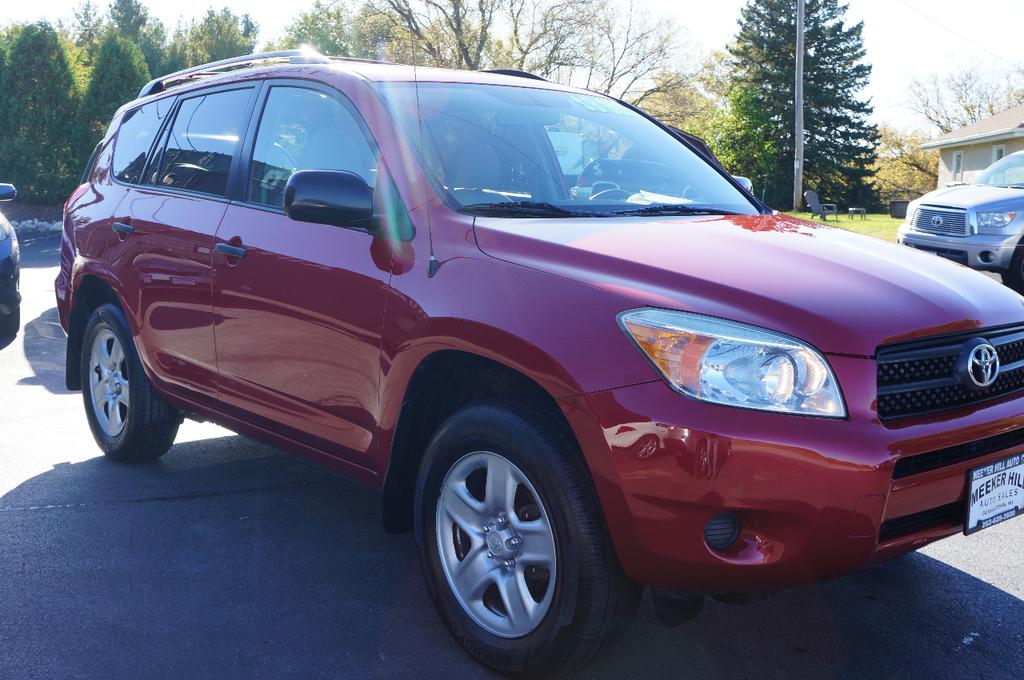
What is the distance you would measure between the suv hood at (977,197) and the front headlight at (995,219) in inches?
4.0

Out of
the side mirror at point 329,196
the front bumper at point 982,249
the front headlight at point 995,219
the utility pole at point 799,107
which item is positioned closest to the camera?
the side mirror at point 329,196

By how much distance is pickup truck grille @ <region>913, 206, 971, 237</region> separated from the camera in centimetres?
1318

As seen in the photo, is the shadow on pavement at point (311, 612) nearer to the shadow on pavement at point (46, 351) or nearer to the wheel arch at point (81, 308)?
the wheel arch at point (81, 308)

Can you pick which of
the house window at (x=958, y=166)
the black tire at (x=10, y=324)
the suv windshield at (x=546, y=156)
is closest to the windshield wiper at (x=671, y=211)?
the suv windshield at (x=546, y=156)

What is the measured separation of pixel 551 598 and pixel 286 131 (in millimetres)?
2260

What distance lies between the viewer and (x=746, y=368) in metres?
2.71

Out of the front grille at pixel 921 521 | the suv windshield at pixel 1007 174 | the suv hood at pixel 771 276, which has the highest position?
the suv windshield at pixel 1007 174

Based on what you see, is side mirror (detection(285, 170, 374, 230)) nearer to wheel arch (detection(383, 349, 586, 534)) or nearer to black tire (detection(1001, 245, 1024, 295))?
wheel arch (detection(383, 349, 586, 534))

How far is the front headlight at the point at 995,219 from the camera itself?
12.9 m

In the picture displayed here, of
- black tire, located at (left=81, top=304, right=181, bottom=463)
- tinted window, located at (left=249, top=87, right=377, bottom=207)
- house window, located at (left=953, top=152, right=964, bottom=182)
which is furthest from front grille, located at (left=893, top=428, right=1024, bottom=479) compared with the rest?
house window, located at (left=953, top=152, right=964, bottom=182)

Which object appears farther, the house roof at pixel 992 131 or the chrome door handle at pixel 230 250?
the house roof at pixel 992 131

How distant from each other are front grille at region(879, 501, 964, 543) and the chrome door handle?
2.58 m

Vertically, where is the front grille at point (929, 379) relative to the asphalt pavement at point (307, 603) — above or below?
above

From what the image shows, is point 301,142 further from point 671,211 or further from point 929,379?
point 929,379
